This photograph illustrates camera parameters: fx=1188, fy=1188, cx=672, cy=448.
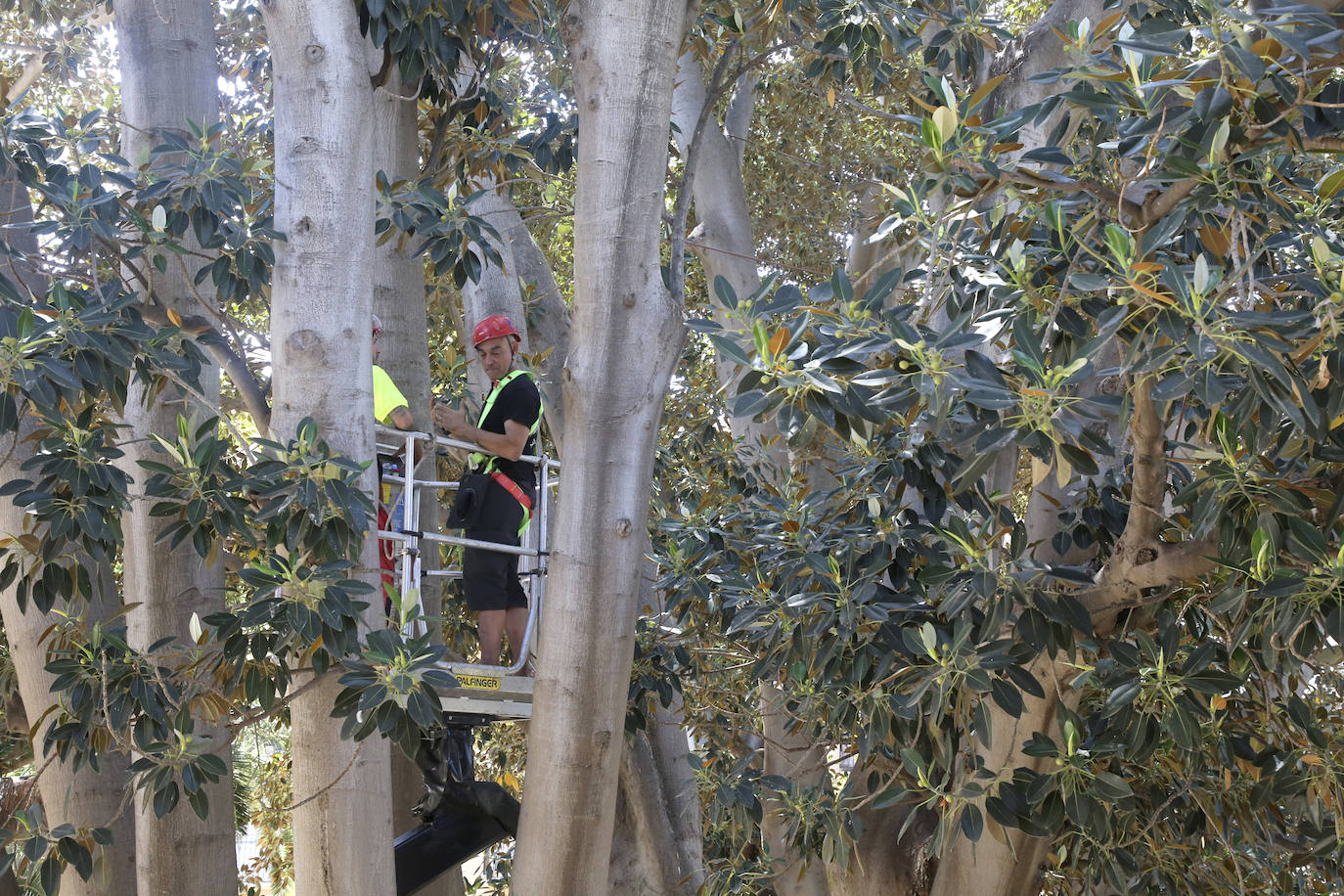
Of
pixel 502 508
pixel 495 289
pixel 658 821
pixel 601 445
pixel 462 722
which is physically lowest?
pixel 658 821

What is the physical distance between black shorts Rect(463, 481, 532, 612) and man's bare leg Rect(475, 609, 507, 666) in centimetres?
4

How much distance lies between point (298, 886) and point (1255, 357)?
10.5 feet

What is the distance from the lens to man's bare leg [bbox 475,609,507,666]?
514cm

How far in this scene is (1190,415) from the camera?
409 centimetres

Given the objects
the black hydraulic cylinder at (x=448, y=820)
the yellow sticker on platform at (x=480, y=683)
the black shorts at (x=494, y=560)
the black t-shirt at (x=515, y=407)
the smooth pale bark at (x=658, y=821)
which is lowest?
the smooth pale bark at (x=658, y=821)

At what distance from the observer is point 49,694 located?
495 centimetres

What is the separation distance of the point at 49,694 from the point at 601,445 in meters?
2.79

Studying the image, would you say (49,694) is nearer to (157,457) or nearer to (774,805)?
(157,457)

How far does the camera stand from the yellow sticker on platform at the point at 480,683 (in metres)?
4.52

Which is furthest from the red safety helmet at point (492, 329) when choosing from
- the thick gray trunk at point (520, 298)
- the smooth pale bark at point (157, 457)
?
the smooth pale bark at point (157, 457)

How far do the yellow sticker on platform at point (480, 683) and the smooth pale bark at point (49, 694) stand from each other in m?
1.62

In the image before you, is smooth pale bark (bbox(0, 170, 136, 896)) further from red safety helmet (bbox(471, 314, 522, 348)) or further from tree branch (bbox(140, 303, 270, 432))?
red safety helmet (bbox(471, 314, 522, 348))

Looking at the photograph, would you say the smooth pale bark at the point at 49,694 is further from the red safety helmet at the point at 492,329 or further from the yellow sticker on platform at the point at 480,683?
the red safety helmet at the point at 492,329

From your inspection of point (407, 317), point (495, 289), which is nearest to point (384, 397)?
point (407, 317)
